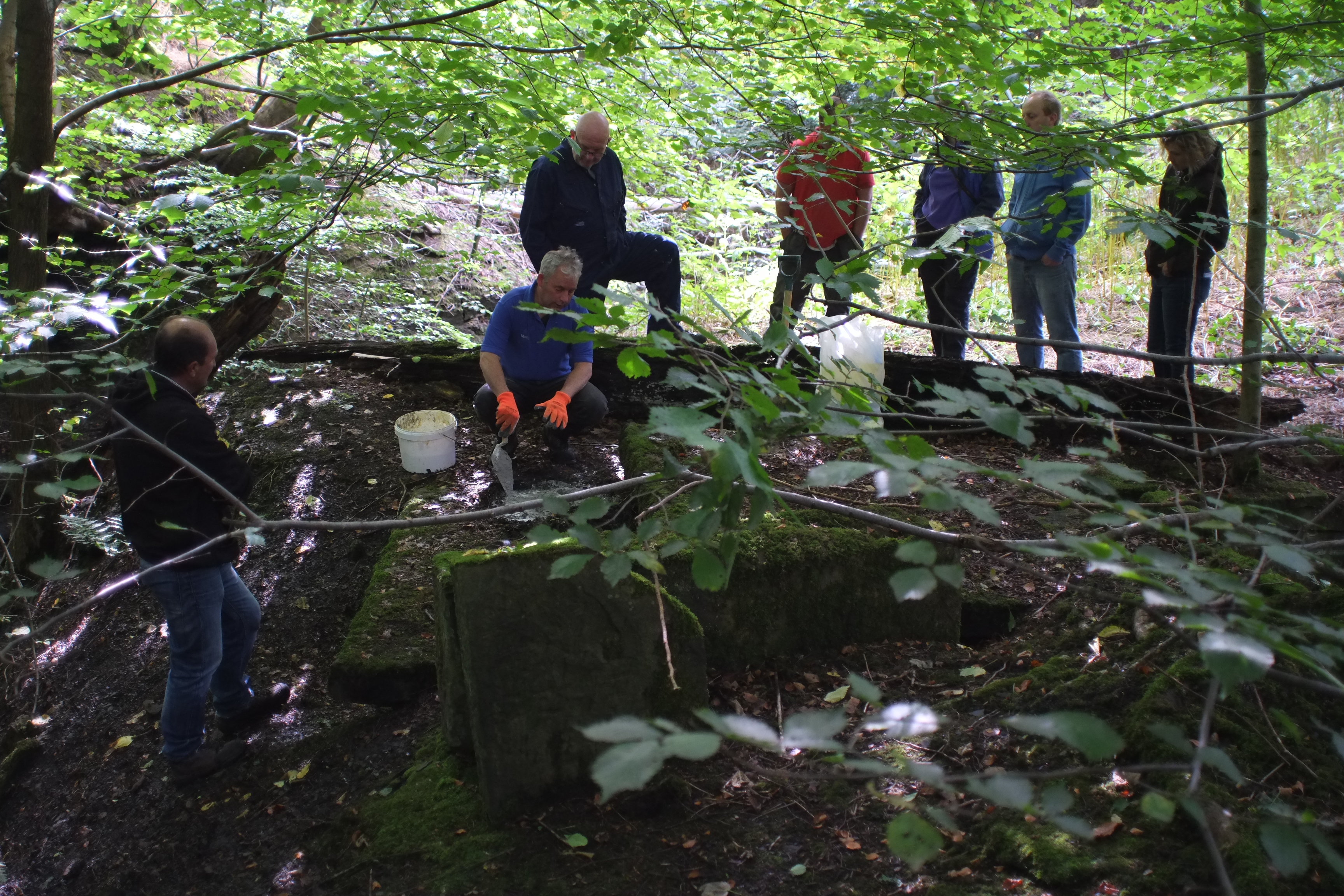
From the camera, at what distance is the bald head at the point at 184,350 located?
2881mm

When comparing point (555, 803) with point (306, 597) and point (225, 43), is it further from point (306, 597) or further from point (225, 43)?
point (225, 43)

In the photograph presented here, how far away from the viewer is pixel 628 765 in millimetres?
825

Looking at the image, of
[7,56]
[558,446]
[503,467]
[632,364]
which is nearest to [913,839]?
[632,364]

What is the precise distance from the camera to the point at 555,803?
2.47m

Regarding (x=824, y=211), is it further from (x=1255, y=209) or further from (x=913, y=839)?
(x=913, y=839)

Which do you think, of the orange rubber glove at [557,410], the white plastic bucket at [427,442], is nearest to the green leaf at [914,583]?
the orange rubber glove at [557,410]

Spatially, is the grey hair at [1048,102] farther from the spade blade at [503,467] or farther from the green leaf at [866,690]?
the green leaf at [866,690]

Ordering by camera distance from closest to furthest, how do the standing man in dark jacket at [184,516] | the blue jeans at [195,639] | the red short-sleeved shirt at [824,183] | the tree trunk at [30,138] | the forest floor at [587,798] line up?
1. the forest floor at [587,798]
2. the standing man in dark jacket at [184,516]
3. the blue jeans at [195,639]
4. the red short-sleeved shirt at [824,183]
5. the tree trunk at [30,138]

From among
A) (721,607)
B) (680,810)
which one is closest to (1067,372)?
(721,607)

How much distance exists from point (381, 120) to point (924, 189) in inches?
134

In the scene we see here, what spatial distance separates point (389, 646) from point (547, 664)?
3.51ft

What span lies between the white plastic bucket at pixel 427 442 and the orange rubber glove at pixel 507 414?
514 millimetres

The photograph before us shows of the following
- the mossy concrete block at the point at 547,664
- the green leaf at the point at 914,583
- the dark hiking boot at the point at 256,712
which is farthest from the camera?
the dark hiking boot at the point at 256,712

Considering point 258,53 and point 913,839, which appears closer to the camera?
point 913,839
